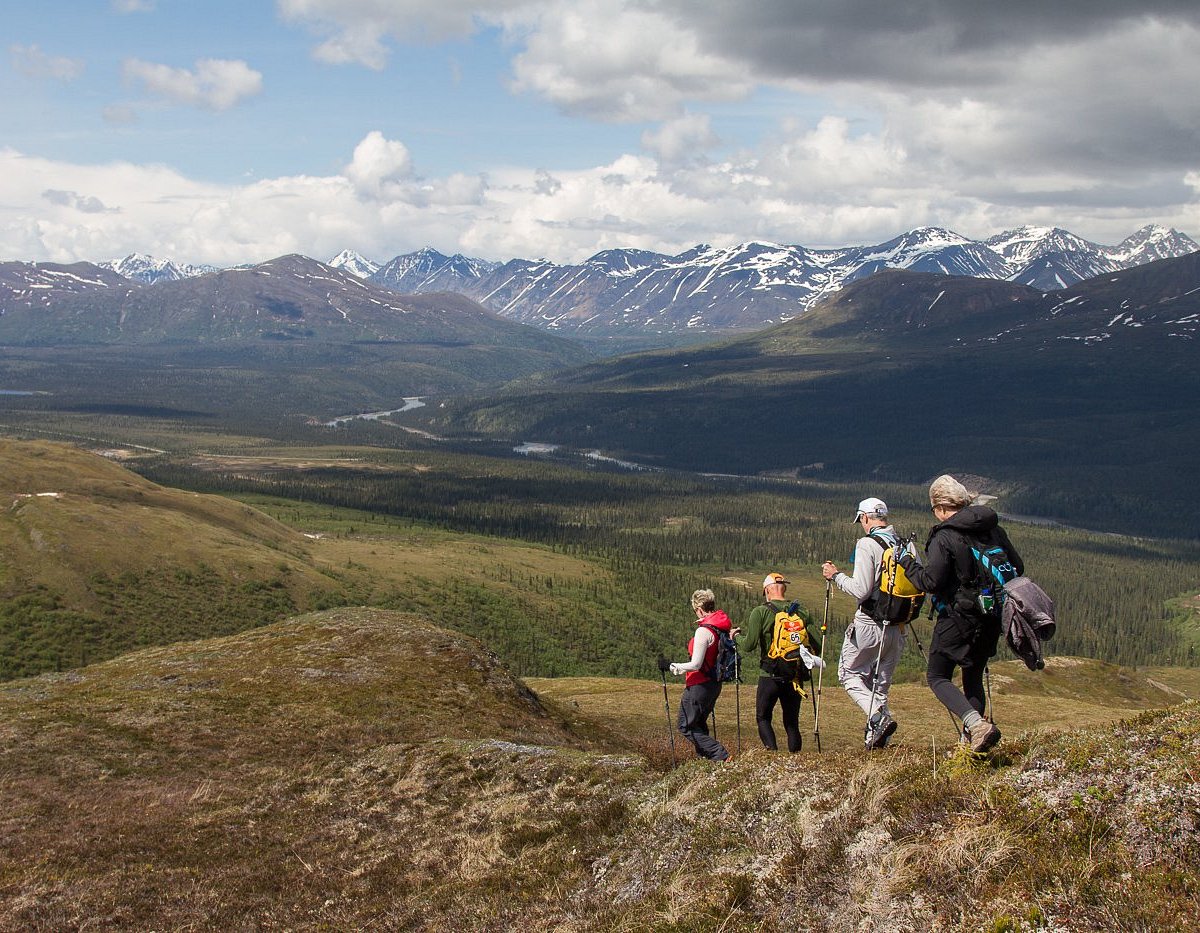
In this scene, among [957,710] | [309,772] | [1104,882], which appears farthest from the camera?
[309,772]

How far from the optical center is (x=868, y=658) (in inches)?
A: 736

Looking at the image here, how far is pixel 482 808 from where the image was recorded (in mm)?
22250

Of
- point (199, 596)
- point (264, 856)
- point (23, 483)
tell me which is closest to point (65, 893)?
point (264, 856)

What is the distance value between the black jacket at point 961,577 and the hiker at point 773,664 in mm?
4734

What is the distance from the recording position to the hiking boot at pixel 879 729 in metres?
18.3

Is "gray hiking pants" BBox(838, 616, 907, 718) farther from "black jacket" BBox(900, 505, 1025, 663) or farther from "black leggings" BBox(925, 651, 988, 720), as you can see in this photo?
"black jacket" BBox(900, 505, 1025, 663)

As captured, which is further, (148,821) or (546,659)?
(546,659)

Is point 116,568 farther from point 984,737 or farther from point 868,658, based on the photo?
point 984,737

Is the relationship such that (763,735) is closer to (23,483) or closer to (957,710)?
(957,710)

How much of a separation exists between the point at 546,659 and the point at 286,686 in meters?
97.5

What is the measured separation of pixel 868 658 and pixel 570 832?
8272 millimetres

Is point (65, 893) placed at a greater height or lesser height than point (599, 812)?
lesser

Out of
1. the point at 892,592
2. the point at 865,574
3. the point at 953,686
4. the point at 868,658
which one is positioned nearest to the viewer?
the point at 953,686

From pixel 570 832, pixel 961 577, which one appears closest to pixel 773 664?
pixel 961 577
